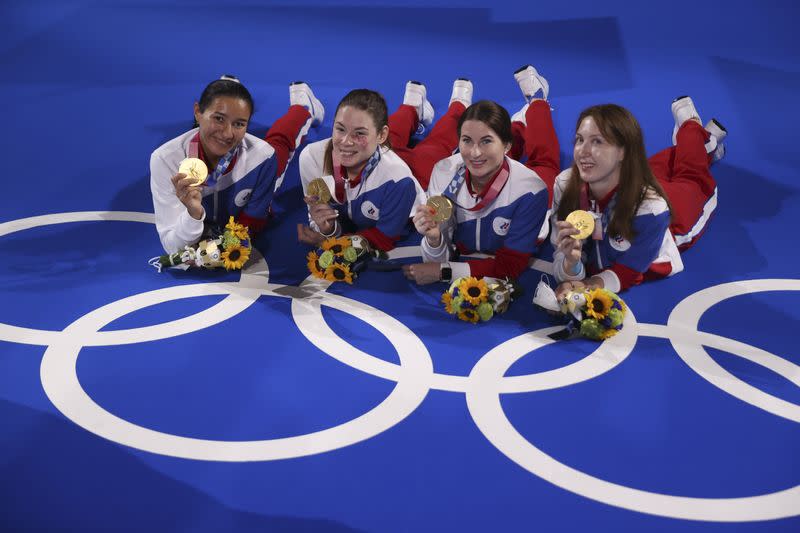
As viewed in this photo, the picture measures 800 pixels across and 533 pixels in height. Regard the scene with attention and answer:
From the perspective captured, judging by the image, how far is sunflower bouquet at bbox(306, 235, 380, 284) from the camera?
4320 mm

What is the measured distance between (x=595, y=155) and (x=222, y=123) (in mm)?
2019

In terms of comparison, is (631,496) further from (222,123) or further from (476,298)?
(222,123)

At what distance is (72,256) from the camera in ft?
15.1

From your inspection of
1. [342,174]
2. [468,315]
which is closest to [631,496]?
[468,315]

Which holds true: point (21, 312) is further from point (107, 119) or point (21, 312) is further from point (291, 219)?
point (107, 119)

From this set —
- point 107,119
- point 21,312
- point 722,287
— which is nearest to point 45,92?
point 107,119

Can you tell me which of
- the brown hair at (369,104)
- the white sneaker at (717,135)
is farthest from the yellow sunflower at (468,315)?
the white sneaker at (717,135)

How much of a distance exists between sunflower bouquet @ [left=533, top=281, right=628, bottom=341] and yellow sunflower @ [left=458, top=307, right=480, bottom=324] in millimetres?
413

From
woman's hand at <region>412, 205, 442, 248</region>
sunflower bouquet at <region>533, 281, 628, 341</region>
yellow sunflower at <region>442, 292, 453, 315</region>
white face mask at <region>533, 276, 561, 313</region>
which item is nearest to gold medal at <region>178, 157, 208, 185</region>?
woman's hand at <region>412, 205, 442, 248</region>

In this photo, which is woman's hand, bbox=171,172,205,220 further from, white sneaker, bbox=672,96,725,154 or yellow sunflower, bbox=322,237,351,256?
white sneaker, bbox=672,96,725,154

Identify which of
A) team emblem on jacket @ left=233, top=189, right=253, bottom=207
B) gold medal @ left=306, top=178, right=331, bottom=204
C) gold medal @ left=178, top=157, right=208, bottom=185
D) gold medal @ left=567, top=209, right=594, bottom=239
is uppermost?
gold medal @ left=178, top=157, right=208, bottom=185

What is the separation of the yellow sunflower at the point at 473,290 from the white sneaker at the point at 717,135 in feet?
8.14

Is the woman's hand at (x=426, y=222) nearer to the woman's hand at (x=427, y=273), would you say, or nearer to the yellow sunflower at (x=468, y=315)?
the woman's hand at (x=427, y=273)

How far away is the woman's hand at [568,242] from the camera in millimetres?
3848
